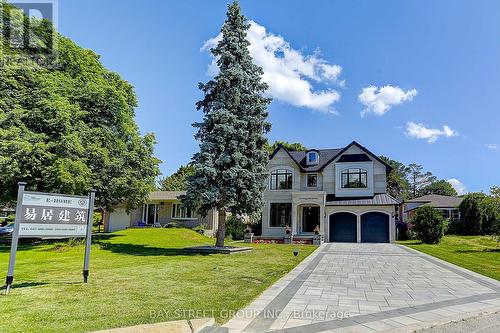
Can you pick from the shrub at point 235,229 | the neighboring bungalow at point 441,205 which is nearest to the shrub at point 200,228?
the shrub at point 235,229

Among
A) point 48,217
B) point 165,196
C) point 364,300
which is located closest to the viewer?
point 364,300

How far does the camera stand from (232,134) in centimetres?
1772

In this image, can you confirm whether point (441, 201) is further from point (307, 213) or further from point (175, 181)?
point (175, 181)

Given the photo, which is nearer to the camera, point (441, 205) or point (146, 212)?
point (146, 212)

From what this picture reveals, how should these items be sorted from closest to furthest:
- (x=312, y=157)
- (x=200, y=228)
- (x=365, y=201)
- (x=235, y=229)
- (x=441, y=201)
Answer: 1. (x=365, y=201)
2. (x=235, y=229)
3. (x=200, y=228)
4. (x=312, y=157)
5. (x=441, y=201)

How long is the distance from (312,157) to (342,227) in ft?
21.7

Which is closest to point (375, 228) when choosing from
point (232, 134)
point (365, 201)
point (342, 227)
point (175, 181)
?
point (365, 201)

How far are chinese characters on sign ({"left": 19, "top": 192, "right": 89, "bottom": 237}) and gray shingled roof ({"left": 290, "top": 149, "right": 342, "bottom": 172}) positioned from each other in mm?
22997

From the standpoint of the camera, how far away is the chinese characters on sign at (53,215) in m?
7.52

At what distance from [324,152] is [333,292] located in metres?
25.4

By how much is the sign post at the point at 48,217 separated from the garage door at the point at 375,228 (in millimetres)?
23430

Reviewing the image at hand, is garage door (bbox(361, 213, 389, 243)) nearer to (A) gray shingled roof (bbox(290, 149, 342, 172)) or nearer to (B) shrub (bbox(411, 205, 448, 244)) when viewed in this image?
(B) shrub (bbox(411, 205, 448, 244))

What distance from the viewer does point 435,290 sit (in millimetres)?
8391

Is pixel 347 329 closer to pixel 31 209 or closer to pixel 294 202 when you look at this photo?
pixel 31 209
